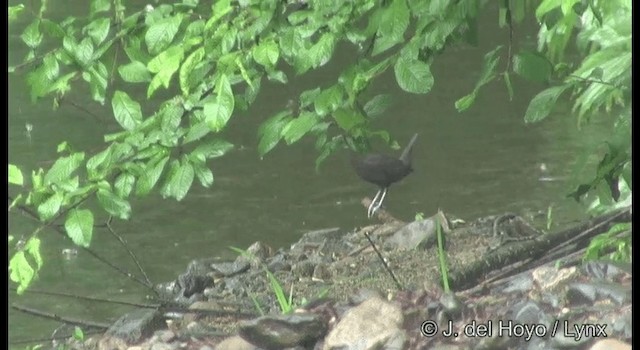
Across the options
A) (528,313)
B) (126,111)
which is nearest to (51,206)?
(126,111)

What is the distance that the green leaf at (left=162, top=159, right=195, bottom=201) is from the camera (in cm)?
380

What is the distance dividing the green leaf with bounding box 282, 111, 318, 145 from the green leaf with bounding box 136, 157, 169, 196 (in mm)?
385

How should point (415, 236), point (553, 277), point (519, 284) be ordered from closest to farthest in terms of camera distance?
point (553, 277), point (519, 284), point (415, 236)

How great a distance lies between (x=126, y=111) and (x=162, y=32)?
0.30 m

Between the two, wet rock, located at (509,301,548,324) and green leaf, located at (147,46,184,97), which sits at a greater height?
green leaf, located at (147,46,184,97)

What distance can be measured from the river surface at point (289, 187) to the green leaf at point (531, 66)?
3070mm

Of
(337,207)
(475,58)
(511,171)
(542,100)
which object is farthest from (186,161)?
(475,58)

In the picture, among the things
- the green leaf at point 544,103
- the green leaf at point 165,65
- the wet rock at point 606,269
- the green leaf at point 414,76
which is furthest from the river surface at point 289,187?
the green leaf at point 544,103

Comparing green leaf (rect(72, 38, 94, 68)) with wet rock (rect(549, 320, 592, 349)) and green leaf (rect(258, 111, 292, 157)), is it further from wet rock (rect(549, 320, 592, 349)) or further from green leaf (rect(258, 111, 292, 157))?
wet rock (rect(549, 320, 592, 349))

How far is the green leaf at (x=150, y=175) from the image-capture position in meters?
3.82

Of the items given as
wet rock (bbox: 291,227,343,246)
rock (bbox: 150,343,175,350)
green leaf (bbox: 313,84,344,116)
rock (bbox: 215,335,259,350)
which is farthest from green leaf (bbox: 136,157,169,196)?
wet rock (bbox: 291,227,343,246)

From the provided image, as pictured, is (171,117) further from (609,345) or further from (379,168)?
(379,168)

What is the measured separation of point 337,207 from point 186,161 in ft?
14.4

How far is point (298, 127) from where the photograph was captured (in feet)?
12.2
